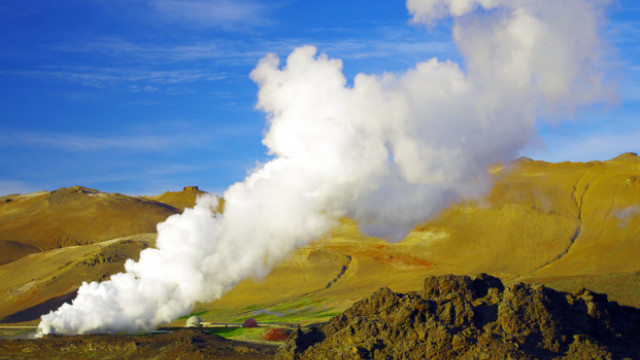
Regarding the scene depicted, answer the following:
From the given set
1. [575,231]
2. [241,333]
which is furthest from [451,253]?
[241,333]

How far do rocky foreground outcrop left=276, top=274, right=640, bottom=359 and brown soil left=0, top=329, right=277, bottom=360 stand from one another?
14.2 m

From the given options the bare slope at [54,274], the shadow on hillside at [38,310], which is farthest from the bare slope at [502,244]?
the bare slope at [54,274]

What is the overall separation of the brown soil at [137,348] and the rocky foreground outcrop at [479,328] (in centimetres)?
1417

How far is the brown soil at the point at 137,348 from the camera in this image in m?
45.3

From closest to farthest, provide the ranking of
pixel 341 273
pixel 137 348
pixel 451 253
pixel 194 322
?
pixel 137 348
pixel 194 322
pixel 451 253
pixel 341 273

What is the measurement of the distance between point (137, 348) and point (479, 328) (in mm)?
30580

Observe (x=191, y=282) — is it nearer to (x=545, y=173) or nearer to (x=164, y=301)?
(x=164, y=301)

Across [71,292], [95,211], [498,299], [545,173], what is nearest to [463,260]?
[545,173]

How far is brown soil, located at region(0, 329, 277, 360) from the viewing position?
45319mm

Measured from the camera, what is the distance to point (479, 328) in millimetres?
27781

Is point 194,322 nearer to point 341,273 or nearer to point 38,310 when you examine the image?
point 341,273

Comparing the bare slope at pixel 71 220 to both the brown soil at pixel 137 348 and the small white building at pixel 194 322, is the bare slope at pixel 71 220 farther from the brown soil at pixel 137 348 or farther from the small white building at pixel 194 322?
the brown soil at pixel 137 348

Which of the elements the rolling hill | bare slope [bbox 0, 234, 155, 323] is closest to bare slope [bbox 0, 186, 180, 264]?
bare slope [bbox 0, 234, 155, 323]

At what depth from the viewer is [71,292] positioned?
98312 millimetres
